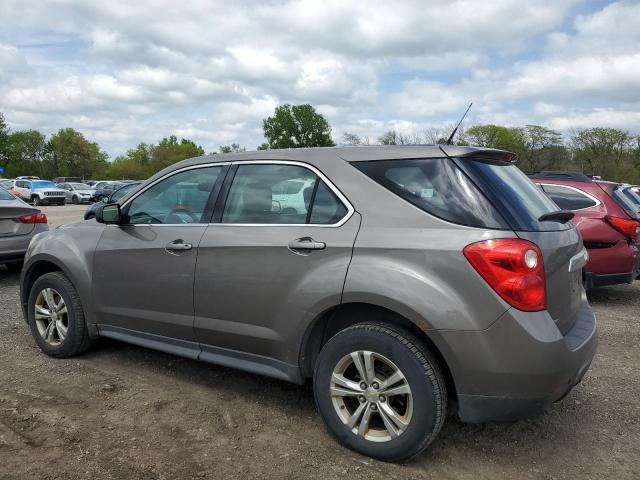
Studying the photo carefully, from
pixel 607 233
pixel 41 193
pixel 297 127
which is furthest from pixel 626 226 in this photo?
pixel 297 127

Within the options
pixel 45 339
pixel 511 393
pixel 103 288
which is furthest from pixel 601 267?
pixel 45 339

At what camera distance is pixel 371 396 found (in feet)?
9.57

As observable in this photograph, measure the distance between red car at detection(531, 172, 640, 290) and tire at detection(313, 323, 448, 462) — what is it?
14.2 ft

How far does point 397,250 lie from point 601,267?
15.3ft

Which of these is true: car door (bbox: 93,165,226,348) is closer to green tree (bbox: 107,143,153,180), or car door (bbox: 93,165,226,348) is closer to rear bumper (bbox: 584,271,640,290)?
rear bumper (bbox: 584,271,640,290)

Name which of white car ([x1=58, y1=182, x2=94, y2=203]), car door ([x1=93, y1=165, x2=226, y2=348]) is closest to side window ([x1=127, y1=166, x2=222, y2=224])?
car door ([x1=93, y1=165, x2=226, y2=348])

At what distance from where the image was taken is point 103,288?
4.16 meters

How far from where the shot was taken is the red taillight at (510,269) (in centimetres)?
263

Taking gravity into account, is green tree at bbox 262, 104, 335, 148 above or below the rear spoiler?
above

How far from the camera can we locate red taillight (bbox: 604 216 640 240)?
6.46 meters

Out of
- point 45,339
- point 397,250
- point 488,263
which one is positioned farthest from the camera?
point 45,339

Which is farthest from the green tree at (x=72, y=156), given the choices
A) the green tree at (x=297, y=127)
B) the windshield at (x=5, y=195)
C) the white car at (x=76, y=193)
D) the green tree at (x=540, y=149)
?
the windshield at (x=5, y=195)

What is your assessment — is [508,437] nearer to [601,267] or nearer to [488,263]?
[488,263]

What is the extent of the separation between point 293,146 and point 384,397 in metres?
75.2
